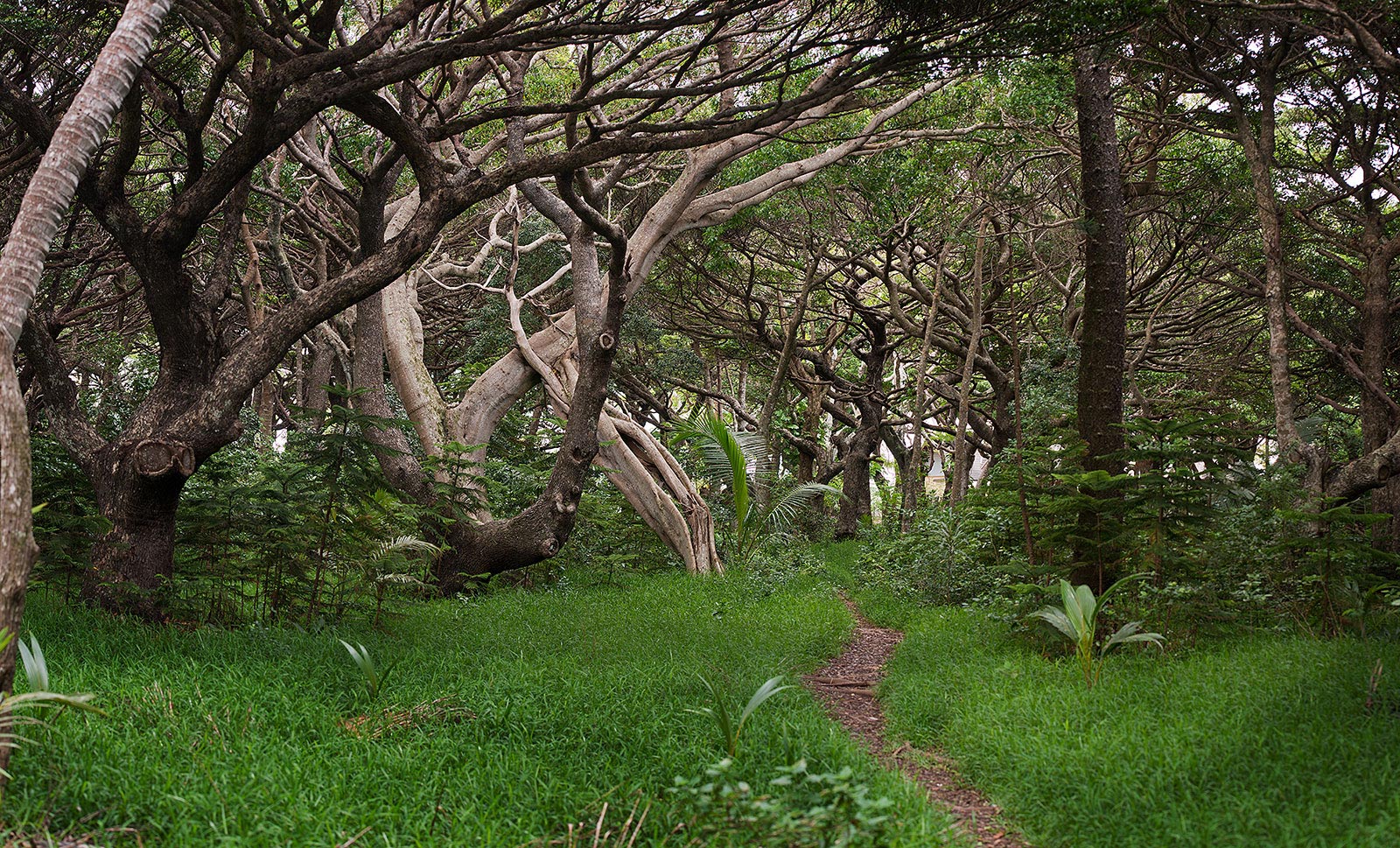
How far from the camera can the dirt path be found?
3.85 meters

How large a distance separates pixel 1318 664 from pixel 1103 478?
156 cm

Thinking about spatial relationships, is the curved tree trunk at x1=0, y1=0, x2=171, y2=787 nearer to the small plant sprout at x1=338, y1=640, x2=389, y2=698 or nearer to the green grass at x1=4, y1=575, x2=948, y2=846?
the green grass at x1=4, y1=575, x2=948, y2=846

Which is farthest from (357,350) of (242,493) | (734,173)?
(734,173)

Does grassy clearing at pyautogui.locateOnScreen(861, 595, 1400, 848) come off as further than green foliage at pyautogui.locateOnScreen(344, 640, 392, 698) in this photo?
No

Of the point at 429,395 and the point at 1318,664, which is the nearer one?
the point at 1318,664

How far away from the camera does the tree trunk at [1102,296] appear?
Answer: 7039mm

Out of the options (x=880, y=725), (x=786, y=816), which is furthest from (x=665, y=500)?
(x=786, y=816)

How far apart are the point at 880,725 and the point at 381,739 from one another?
277 cm

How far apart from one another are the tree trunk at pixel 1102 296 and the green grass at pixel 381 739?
9.06 feet

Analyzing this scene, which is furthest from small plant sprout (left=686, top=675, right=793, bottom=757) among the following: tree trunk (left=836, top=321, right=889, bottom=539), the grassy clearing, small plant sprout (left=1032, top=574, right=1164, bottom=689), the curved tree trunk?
tree trunk (left=836, top=321, right=889, bottom=539)

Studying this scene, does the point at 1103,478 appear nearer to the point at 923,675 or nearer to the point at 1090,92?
the point at 923,675

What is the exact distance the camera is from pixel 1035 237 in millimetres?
15422

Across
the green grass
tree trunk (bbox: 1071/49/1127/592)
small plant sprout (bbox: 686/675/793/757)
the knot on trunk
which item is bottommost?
the green grass

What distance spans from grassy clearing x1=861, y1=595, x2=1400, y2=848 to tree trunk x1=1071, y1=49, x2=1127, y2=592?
1.61 metres
